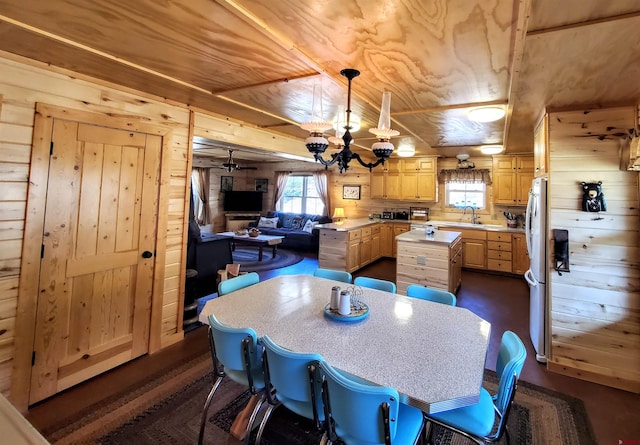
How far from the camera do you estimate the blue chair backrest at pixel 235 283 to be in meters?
2.30

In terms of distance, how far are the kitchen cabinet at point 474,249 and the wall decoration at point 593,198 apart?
337 cm

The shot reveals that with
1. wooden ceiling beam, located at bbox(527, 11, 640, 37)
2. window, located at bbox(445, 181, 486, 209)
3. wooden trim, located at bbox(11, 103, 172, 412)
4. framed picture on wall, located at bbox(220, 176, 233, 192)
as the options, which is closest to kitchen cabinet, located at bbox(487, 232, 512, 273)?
window, located at bbox(445, 181, 486, 209)

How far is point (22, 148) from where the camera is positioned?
1938mm

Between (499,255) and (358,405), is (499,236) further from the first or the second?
(358,405)

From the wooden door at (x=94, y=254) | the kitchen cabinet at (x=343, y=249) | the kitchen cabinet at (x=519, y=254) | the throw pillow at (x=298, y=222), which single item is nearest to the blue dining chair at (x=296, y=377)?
the wooden door at (x=94, y=254)

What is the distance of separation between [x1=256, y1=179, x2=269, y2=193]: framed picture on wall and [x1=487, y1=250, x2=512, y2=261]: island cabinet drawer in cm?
654

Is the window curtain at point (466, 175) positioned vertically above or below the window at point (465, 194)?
above

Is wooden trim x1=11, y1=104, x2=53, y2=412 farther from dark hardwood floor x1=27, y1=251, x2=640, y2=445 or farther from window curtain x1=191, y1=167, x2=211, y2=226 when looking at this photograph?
window curtain x1=191, y1=167, x2=211, y2=226

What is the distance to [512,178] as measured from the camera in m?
5.64

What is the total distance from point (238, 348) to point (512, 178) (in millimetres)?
6066

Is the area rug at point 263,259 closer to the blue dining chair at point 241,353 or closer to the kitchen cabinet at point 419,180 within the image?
the kitchen cabinet at point 419,180

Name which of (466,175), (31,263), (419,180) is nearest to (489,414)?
(31,263)

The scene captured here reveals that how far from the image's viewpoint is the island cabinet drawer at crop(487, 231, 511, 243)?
5.47 metres

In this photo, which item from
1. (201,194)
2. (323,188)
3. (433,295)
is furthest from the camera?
(201,194)
